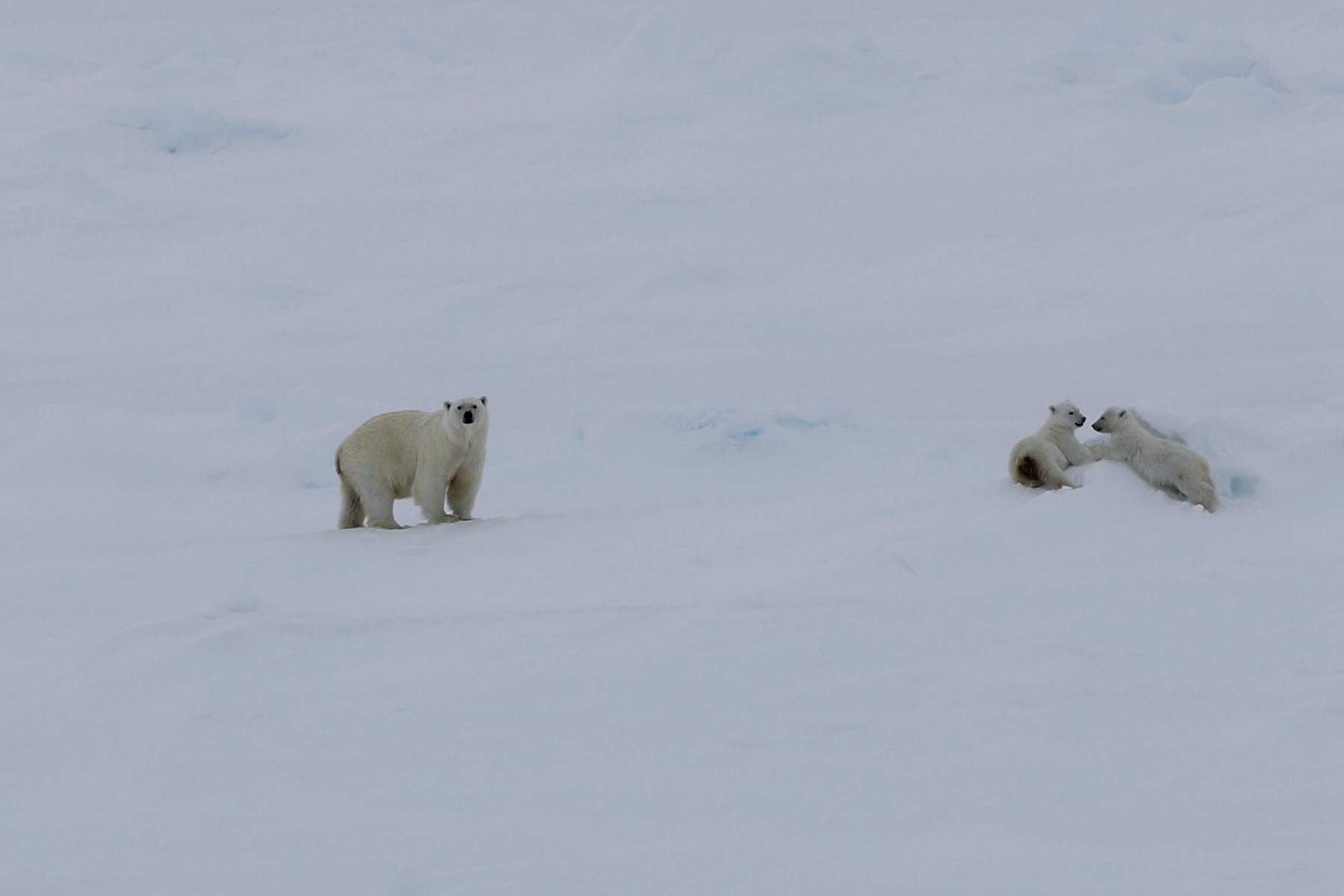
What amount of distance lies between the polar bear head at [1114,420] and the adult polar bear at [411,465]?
2283 mm

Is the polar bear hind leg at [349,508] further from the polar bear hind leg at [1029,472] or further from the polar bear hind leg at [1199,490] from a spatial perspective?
the polar bear hind leg at [1199,490]

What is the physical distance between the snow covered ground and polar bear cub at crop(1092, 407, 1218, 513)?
0.07 metres

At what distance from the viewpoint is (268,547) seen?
18.7 ft

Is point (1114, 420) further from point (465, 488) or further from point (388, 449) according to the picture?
point (388, 449)

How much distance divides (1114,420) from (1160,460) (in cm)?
32

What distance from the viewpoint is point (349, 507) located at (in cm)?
619

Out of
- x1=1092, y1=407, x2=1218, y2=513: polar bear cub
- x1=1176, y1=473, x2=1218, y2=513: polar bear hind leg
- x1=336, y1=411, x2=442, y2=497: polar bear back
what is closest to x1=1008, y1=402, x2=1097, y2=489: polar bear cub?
x1=1092, y1=407, x2=1218, y2=513: polar bear cub

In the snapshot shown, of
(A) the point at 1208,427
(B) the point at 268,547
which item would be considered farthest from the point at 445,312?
(A) the point at 1208,427

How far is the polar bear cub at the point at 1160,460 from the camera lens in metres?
4.84

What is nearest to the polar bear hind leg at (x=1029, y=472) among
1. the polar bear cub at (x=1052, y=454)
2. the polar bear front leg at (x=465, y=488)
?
the polar bear cub at (x=1052, y=454)

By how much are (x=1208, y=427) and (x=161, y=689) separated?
11.6ft

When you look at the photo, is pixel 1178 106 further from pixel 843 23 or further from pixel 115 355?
pixel 843 23

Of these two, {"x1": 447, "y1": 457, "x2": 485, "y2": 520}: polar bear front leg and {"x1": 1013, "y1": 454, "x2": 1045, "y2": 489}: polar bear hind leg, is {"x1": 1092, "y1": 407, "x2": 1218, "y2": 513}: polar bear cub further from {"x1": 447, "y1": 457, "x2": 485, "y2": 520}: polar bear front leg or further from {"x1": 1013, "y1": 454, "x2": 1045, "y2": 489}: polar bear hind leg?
{"x1": 447, "y1": 457, "x2": 485, "y2": 520}: polar bear front leg


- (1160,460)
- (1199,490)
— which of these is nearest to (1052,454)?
(1160,460)
